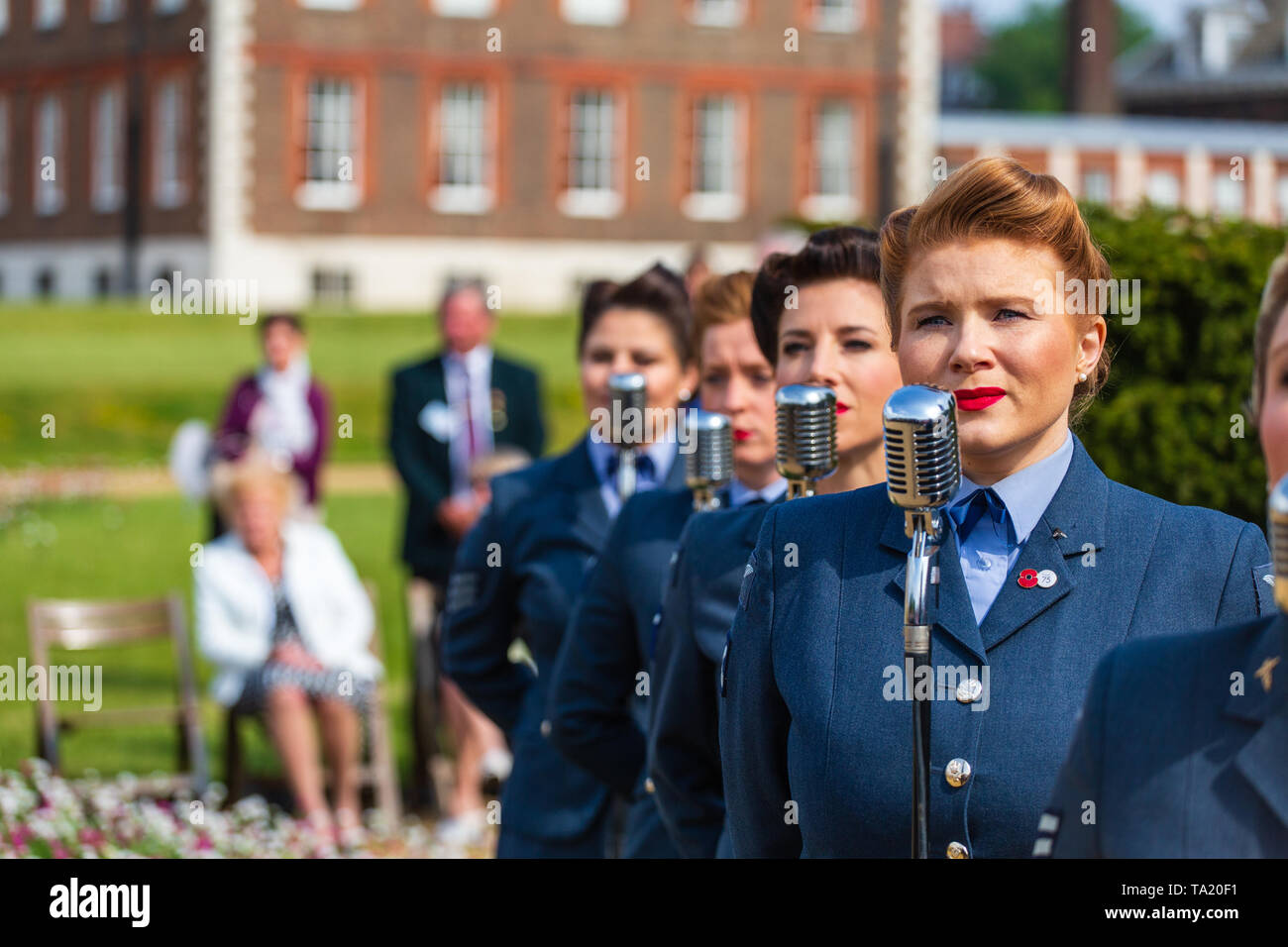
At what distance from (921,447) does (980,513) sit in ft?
1.56

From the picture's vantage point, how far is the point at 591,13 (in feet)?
129

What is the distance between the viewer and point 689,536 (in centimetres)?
373

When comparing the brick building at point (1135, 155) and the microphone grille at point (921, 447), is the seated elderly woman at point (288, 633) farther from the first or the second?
the brick building at point (1135, 155)

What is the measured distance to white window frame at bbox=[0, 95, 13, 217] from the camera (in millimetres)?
44625

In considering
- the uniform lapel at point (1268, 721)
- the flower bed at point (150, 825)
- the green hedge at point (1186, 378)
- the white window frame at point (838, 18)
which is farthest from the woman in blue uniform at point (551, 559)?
the white window frame at point (838, 18)

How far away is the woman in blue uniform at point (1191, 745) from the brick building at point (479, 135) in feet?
116

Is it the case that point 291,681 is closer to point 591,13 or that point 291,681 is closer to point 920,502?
point 920,502

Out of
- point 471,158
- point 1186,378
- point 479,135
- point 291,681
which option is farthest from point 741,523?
point 479,135

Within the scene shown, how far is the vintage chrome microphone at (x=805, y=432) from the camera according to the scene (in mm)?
3166

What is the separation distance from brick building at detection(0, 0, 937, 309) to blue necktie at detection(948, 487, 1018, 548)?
34.4 meters

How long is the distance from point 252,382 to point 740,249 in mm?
29098

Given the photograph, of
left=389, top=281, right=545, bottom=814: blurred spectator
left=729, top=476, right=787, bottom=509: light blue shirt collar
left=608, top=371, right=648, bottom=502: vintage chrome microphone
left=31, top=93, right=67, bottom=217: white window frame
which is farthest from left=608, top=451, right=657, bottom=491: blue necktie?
left=31, top=93, right=67, bottom=217: white window frame
